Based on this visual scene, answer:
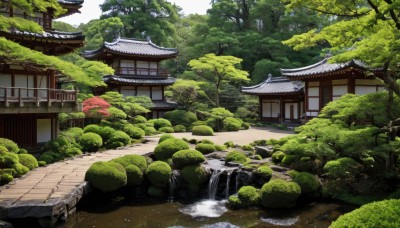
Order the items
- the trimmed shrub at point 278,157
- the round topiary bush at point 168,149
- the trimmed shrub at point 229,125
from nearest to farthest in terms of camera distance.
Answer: the round topiary bush at point 168,149, the trimmed shrub at point 278,157, the trimmed shrub at point 229,125

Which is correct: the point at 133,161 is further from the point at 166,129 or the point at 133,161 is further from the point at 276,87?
the point at 276,87

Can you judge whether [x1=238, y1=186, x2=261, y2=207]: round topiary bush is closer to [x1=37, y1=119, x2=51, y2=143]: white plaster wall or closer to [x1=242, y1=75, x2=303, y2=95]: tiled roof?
[x1=37, y1=119, x2=51, y2=143]: white plaster wall

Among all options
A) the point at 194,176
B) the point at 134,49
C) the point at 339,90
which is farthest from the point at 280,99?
the point at 194,176

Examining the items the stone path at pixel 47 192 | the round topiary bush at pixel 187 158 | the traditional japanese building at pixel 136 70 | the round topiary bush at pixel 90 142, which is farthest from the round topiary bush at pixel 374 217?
the traditional japanese building at pixel 136 70

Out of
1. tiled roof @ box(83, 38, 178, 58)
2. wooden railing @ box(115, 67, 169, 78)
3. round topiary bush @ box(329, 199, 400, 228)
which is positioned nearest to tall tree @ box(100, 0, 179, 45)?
tiled roof @ box(83, 38, 178, 58)

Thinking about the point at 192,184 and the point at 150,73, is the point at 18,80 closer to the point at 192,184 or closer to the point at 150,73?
the point at 192,184

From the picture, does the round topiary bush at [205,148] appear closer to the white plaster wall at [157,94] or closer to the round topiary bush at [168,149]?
the round topiary bush at [168,149]

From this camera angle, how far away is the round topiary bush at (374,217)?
225 inches

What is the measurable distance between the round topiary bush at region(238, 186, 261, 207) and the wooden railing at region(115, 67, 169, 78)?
83.7 ft

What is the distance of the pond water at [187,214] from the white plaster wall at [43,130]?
7687mm

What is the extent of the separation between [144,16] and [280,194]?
153 ft

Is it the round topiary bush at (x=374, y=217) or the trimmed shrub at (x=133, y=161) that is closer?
the round topiary bush at (x=374, y=217)

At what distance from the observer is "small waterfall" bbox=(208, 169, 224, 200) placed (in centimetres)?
1698

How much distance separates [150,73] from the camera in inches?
1556
